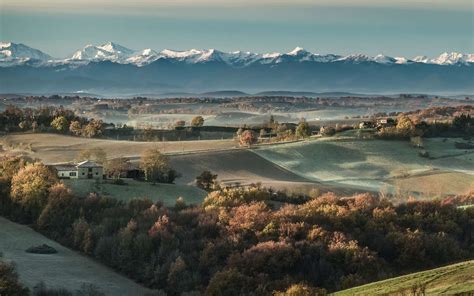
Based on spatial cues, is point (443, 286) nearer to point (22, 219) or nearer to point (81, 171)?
point (22, 219)

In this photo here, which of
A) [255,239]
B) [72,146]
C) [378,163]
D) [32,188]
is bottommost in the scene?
[378,163]

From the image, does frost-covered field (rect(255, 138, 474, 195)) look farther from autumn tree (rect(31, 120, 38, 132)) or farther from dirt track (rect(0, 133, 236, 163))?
autumn tree (rect(31, 120, 38, 132))

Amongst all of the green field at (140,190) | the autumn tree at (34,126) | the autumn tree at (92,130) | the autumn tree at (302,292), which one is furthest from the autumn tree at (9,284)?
the autumn tree at (34,126)

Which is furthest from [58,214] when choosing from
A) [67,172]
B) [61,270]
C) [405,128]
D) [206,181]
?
[405,128]

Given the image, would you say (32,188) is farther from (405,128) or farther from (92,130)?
(405,128)

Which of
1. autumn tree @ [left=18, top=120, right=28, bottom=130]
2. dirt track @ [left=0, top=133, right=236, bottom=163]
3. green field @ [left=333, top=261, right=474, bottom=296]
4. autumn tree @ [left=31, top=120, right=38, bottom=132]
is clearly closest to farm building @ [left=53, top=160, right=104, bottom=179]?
dirt track @ [left=0, top=133, right=236, bottom=163]
